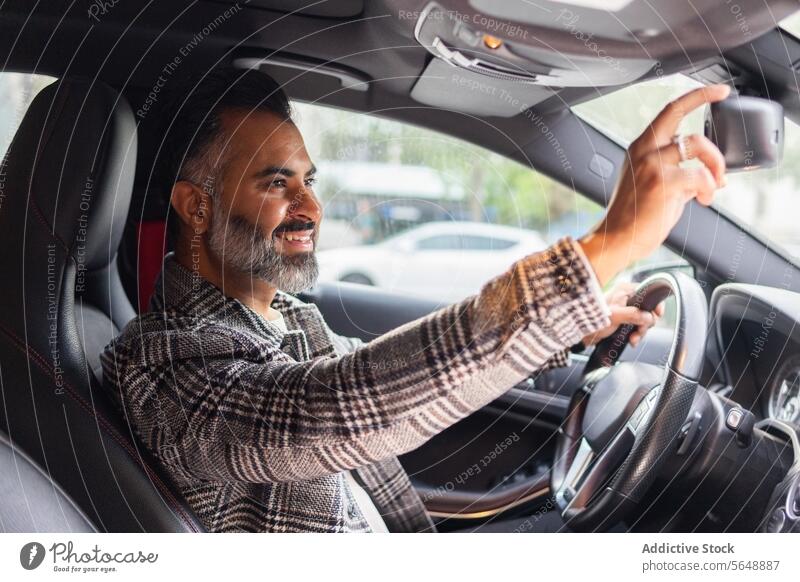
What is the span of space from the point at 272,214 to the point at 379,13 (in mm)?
248

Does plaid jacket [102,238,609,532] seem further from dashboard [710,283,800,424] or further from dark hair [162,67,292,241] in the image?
dashboard [710,283,800,424]

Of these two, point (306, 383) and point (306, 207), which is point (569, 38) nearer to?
point (306, 207)

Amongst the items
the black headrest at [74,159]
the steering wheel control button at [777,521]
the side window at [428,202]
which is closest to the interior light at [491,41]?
the side window at [428,202]

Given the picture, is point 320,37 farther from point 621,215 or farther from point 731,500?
point 731,500

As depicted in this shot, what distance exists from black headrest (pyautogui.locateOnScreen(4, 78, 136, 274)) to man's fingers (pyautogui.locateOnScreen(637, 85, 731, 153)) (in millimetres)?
500

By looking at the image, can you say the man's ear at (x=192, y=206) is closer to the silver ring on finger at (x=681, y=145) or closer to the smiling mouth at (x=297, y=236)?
the smiling mouth at (x=297, y=236)

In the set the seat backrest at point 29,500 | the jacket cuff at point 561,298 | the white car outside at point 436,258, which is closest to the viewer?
the jacket cuff at point 561,298

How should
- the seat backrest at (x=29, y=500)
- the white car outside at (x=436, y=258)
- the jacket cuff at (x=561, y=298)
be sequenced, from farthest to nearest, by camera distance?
the white car outside at (x=436, y=258) → the seat backrest at (x=29, y=500) → the jacket cuff at (x=561, y=298)

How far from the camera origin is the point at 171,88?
0.85 metres

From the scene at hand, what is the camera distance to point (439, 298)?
934mm

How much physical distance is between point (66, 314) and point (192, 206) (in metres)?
0.16

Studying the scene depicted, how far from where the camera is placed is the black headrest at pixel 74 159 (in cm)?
77

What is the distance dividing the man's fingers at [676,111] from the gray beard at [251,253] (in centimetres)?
36
